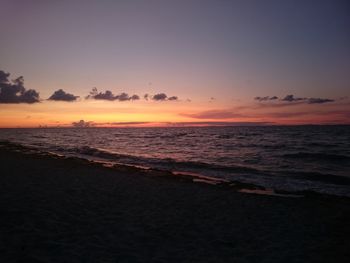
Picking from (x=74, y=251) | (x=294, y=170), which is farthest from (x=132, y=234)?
(x=294, y=170)

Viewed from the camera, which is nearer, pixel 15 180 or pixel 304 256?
pixel 304 256

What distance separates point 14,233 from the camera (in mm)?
7863

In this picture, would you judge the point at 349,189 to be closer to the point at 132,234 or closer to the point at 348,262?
the point at 348,262

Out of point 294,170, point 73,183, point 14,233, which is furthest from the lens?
point 294,170

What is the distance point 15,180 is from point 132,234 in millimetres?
9281

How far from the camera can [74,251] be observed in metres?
7.02

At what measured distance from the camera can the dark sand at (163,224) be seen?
23.5ft

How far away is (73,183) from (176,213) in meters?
6.56

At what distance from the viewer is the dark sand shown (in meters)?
7.16

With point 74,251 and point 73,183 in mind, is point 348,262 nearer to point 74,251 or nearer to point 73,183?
point 74,251

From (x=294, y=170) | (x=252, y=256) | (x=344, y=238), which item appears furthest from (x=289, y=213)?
(x=294, y=170)

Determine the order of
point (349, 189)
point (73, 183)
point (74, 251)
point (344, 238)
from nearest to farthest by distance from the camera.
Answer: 1. point (74, 251)
2. point (344, 238)
3. point (73, 183)
4. point (349, 189)

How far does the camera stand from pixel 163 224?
9.36 metres

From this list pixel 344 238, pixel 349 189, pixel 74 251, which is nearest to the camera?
pixel 74 251
